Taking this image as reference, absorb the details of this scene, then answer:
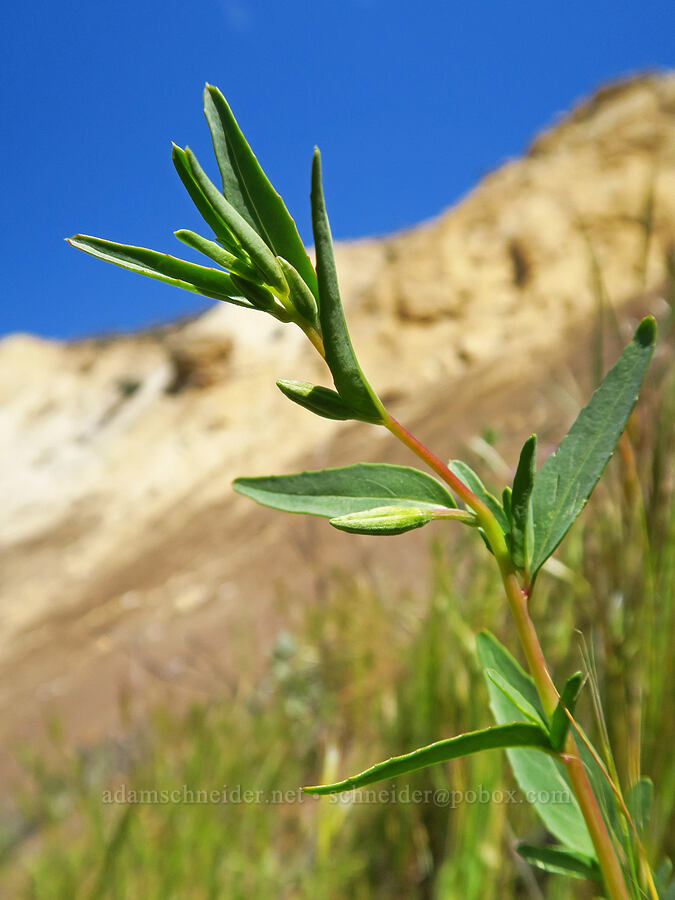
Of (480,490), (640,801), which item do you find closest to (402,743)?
(640,801)

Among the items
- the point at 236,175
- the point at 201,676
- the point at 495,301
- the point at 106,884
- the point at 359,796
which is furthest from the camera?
the point at 495,301

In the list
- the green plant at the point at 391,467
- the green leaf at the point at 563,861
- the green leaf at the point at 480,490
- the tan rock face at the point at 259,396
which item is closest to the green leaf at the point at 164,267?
the green plant at the point at 391,467

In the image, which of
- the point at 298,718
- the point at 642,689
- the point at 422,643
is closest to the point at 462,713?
the point at 422,643

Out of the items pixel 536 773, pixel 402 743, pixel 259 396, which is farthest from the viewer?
pixel 259 396

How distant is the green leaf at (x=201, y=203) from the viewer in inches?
9.5

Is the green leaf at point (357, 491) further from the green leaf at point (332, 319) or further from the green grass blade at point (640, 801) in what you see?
the green grass blade at point (640, 801)

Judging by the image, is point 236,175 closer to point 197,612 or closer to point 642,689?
point 642,689

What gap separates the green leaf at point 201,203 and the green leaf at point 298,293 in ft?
0.09

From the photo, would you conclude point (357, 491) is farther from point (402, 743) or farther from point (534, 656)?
point (402, 743)

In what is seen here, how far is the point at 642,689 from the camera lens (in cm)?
55

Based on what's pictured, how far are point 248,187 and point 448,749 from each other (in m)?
0.21

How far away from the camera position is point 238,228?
24 centimetres

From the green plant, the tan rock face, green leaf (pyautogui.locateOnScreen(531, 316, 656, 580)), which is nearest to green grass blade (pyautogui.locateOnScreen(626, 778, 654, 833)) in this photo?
the green plant

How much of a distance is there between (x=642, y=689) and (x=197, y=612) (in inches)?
135
